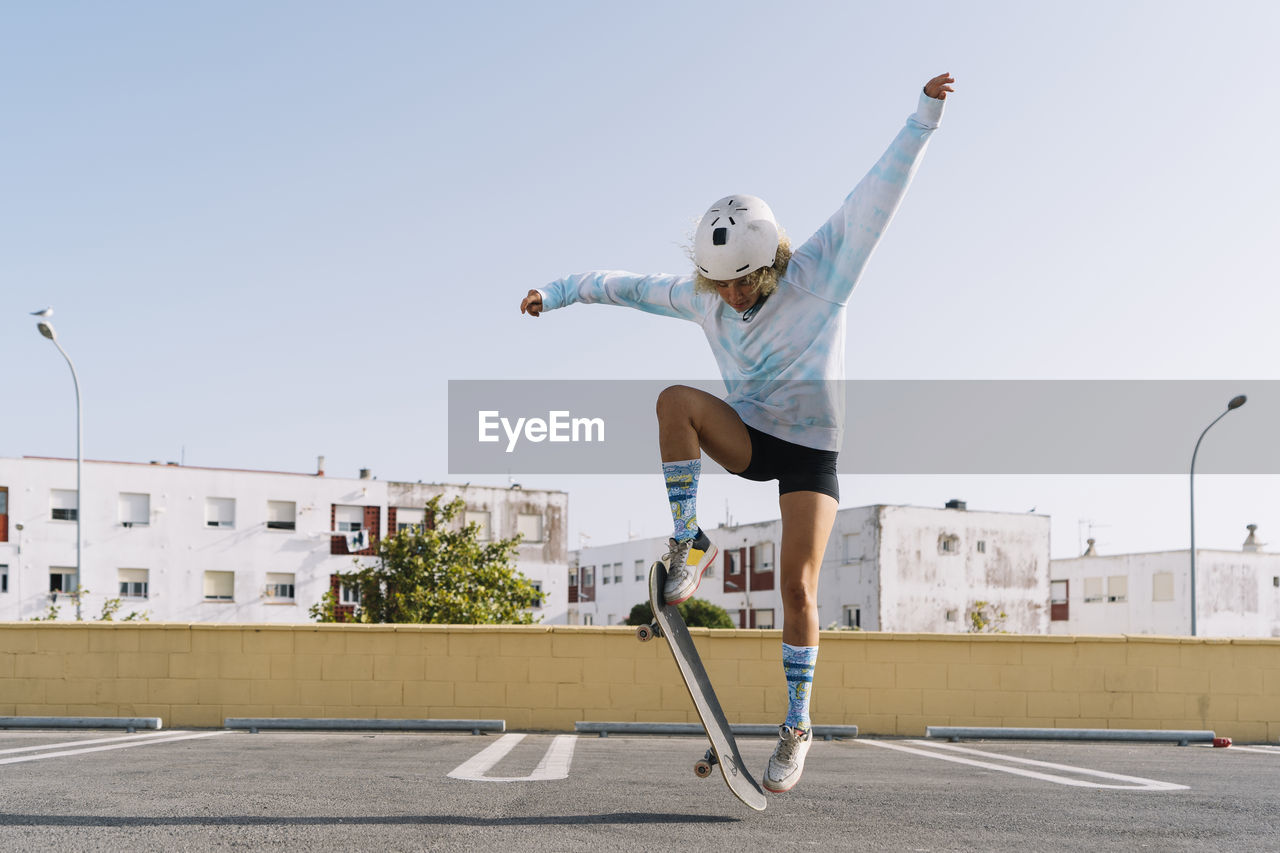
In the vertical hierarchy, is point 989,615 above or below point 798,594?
below

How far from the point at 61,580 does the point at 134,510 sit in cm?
397

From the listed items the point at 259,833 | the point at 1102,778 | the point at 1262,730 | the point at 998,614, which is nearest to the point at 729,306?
the point at 259,833

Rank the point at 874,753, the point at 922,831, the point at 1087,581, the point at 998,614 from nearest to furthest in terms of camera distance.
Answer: the point at 922,831
the point at 874,753
the point at 998,614
the point at 1087,581

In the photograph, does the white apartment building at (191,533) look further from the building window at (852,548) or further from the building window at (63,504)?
the building window at (852,548)

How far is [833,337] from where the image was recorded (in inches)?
169

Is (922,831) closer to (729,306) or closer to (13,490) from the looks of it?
(729,306)

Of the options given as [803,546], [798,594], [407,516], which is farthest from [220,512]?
[803,546]

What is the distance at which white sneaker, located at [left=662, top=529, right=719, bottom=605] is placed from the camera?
426cm

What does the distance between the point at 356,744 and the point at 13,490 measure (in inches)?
1645

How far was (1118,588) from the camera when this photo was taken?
61094mm

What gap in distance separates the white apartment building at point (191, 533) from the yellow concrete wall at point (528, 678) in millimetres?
30716

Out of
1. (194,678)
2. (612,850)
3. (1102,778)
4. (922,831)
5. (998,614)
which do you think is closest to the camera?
(612,850)

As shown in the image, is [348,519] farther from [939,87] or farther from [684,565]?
[939,87]

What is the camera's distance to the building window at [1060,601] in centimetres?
6531
